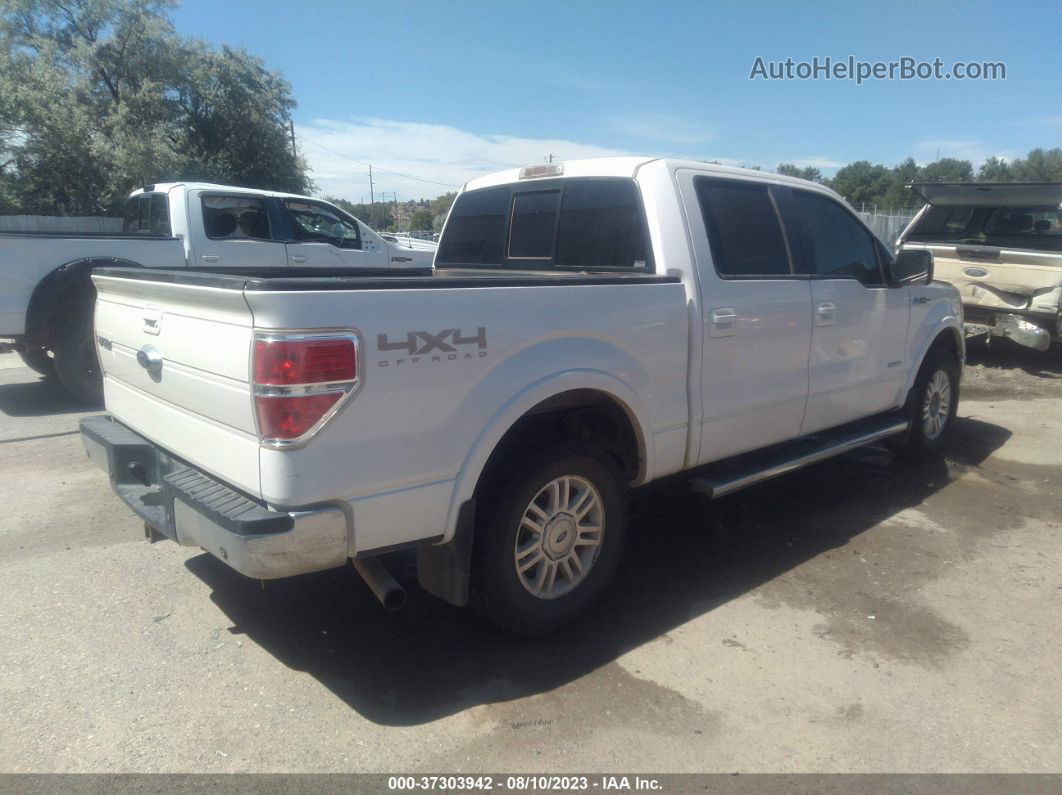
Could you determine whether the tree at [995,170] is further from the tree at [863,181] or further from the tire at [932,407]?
the tire at [932,407]

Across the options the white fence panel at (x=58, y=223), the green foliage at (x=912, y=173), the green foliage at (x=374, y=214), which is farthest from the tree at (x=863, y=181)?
Result: the white fence panel at (x=58, y=223)

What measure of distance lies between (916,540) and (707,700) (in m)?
2.34

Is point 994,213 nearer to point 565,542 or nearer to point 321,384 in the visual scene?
point 565,542

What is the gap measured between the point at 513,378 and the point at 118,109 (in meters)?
26.4

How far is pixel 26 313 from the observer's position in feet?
23.1

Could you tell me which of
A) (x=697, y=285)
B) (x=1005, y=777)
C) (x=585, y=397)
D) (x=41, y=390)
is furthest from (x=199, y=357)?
(x=41, y=390)

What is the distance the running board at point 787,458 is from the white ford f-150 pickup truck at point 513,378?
2 centimetres

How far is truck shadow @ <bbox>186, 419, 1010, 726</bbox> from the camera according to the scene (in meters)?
3.21

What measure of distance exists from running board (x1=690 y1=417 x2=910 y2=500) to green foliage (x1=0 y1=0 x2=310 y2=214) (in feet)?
78.1

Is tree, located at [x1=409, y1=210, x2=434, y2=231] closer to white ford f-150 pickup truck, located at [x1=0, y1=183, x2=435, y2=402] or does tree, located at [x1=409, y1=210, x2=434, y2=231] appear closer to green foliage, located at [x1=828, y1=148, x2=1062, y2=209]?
green foliage, located at [x1=828, y1=148, x2=1062, y2=209]

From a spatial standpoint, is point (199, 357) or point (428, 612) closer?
point (199, 357)

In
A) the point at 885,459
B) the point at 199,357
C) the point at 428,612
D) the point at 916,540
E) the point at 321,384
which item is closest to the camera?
the point at 321,384

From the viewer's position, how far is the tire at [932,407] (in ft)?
19.6

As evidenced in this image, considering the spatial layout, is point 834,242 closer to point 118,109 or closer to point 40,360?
point 40,360
